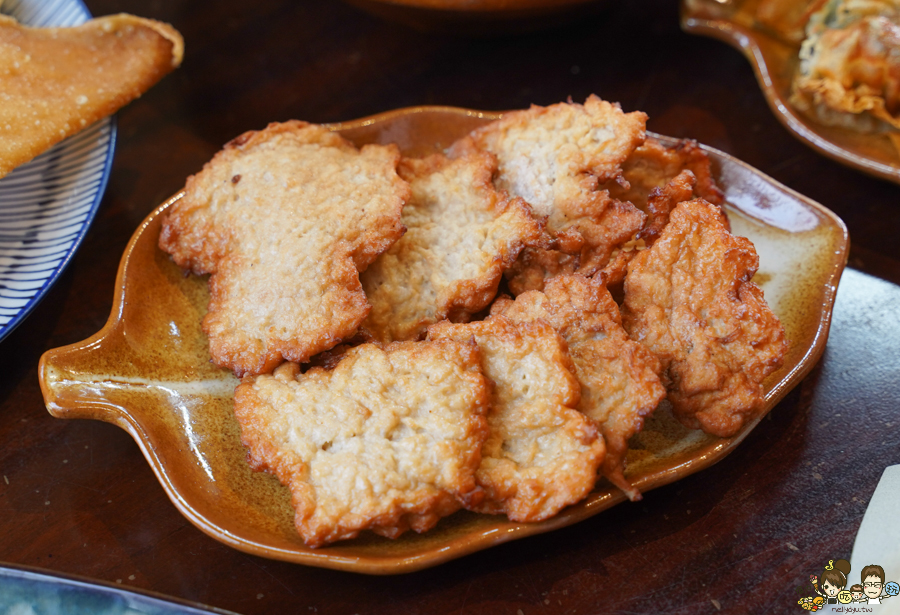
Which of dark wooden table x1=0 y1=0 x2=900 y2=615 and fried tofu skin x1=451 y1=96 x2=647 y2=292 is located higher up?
fried tofu skin x1=451 y1=96 x2=647 y2=292

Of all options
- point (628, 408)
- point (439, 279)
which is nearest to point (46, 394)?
point (439, 279)

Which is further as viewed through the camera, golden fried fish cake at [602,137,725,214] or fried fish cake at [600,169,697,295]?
golden fried fish cake at [602,137,725,214]

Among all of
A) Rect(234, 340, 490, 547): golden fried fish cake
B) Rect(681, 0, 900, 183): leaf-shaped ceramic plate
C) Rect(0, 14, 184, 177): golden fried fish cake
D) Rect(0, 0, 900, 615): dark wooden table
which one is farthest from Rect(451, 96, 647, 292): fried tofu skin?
Rect(0, 14, 184, 177): golden fried fish cake

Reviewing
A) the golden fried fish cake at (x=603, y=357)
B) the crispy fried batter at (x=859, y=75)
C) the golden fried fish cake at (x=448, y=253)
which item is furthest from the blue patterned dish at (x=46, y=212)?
the crispy fried batter at (x=859, y=75)

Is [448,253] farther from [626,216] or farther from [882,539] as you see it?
[882,539]

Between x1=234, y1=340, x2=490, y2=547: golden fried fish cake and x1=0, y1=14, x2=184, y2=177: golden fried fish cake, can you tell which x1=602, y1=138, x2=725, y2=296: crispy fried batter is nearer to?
x1=234, y1=340, x2=490, y2=547: golden fried fish cake

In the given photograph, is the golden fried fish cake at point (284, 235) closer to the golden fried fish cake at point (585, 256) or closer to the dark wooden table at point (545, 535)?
the golden fried fish cake at point (585, 256)
